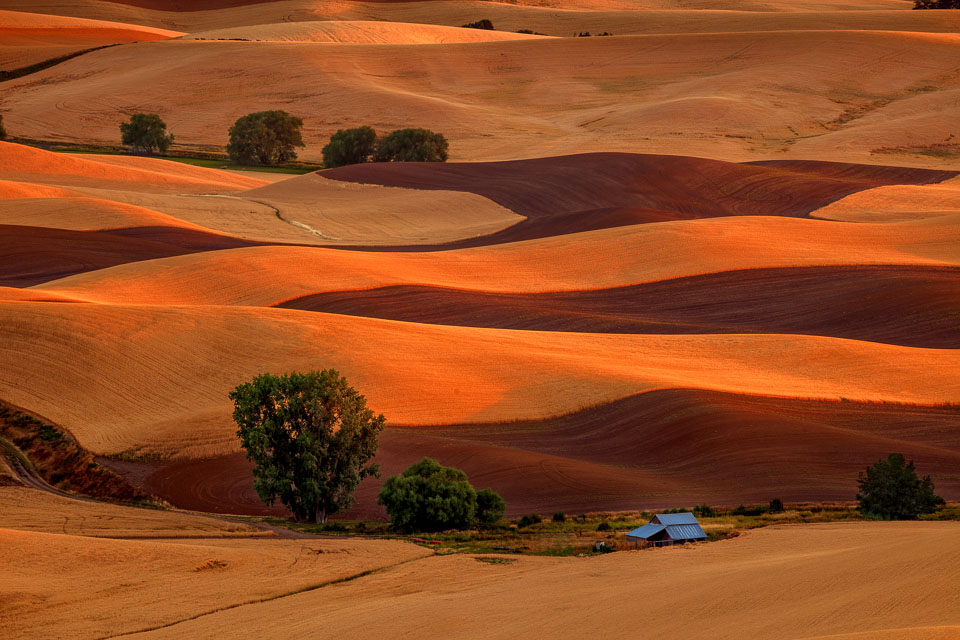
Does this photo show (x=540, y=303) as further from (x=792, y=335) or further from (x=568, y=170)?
(x=568, y=170)

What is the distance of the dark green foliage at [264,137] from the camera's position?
95.8 meters

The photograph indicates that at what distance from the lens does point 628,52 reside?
12562cm

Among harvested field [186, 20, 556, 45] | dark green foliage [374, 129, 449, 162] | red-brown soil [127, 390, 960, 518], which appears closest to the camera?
red-brown soil [127, 390, 960, 518]

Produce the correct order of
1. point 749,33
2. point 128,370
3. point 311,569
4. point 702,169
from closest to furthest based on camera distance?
point 311,569
point 128,370
point 702,169
point 749,33

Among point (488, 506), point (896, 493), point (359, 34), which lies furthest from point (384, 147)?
point (896, 493)

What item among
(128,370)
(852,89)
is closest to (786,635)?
(128,370)

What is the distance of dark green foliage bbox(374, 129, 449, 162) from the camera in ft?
294

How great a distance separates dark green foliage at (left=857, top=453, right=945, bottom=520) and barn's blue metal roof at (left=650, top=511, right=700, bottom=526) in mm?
5216

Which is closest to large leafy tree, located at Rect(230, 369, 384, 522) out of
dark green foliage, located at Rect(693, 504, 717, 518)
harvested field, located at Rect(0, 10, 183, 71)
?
dark green foliage, located at Rect(693, 504, 717, 518)

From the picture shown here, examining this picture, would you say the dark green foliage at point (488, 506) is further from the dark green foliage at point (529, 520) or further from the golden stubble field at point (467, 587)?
the golden stubble field at point (467, 587)

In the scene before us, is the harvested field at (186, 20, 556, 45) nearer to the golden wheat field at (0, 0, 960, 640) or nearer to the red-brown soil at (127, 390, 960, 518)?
the golden wheat field at (0, 0, 960, 640)

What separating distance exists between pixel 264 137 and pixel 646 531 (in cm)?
7396

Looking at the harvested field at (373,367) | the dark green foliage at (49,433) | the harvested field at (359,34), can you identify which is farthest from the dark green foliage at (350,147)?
the dark green foliage at (49,433)

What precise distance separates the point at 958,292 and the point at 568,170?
32493 millimetres
